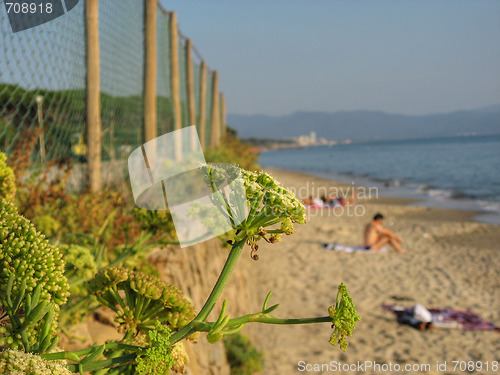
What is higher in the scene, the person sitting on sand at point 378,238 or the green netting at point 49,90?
the green netting at point 49,90

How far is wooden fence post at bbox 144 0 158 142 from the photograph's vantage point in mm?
5805

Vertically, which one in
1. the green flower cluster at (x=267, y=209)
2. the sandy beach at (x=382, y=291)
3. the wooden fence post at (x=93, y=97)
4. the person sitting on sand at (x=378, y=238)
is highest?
the wooden fence post at (x=93, y=97)

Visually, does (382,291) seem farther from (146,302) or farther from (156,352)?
(156,352)

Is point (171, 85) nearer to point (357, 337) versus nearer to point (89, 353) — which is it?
point (357, 337)

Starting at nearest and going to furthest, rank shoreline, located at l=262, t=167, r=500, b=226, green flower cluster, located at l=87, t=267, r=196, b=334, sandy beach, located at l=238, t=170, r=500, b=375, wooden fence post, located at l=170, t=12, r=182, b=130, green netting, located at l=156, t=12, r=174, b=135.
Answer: green flower cluster, located at l=87, t=267, r=196, b=334, sandy beach, located at l=238, t=170, r=500, b=375, green netting, located at l=156, t=12, r=174, b=135, wooden fence post, located at l=170, t=12, r=182, b=130, shoreline, located at l=262, t=167, r=500, b=226

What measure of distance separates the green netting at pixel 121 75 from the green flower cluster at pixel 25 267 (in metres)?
3.30

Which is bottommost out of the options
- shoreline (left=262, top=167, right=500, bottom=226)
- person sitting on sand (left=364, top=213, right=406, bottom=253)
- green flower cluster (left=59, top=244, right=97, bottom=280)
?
shoreline (left=262, top=167, right=500, bottom=226)

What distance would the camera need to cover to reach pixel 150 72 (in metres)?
5.96

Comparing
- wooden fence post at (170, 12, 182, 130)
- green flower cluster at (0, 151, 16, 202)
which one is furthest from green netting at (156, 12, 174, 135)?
green flower cluster at (0, 151, 16, 202)

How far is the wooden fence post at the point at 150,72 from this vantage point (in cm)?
580

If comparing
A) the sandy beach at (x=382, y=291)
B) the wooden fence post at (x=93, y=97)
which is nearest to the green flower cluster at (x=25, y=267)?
the sandy beach at (x=382, y=291)

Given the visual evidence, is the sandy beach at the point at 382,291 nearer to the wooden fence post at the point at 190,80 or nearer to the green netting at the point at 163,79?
the green netting at the point at 163,79

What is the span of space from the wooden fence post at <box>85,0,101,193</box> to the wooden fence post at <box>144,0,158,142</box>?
2008 millimetres

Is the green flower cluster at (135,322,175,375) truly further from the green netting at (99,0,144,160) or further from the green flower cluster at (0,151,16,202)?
the green netting at (99,0,144,160)
